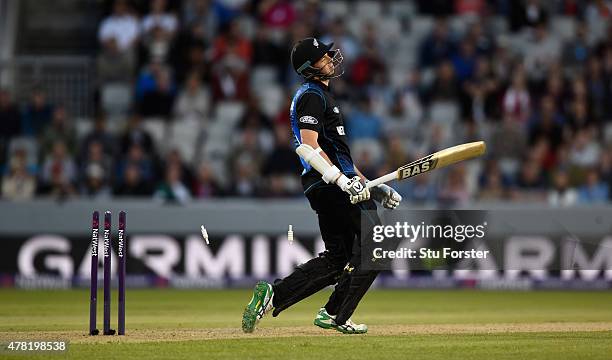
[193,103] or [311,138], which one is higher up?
[193,103]

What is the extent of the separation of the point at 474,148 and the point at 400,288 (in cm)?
725

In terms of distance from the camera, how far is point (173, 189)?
16906 mm

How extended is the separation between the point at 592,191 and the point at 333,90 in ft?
13.1

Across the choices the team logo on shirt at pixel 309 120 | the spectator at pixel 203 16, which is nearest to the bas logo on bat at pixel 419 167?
the team logo on shirt at pixel 309 120

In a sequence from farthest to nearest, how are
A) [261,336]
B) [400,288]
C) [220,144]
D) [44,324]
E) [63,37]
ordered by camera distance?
[63,37] < [220,144] < [400,288] < [44,324] < [261,336]

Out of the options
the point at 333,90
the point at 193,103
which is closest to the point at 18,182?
the point at 193,103

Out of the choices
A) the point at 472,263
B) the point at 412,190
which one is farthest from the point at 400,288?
the point at 472,263

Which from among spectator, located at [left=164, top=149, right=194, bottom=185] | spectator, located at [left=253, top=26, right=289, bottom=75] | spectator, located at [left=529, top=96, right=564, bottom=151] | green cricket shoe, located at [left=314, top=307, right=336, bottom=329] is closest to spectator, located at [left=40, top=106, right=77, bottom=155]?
spectator, located at [left=164, top=149, right=194, bottom=185]

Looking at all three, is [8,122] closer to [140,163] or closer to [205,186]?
[140,163]

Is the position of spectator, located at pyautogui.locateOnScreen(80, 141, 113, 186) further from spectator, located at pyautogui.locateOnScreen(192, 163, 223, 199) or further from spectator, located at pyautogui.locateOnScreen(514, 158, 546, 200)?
spectator, located at pyautogui.locateOnScreen(514, 158, 546, 200)

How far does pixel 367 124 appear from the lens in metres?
18.3

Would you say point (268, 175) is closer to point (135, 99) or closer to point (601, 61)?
point (135, 99)

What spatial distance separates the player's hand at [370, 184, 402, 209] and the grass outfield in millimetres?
1013

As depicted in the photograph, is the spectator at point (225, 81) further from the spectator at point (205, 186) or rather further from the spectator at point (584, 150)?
the spectator at point (584, 150)
